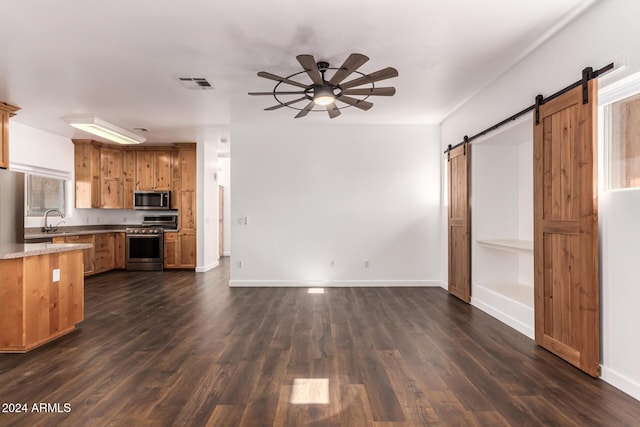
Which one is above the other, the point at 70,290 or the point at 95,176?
the point at 95,176

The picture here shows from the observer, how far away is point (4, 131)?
4.79 metres

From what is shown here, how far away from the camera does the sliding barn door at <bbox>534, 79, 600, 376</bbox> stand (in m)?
2.62

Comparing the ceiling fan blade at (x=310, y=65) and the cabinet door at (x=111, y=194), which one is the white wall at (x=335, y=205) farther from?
the cabinet door at (x=111, y=194)

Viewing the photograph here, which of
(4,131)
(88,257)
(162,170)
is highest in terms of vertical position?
(4,131)

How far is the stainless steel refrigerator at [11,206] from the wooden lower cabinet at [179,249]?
2.77 metres

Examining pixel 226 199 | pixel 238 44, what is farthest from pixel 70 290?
pixel 226 199

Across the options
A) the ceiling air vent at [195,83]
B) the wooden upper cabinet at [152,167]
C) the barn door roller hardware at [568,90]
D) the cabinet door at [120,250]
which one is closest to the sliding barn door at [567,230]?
the barn door roller hardware at [568,90]

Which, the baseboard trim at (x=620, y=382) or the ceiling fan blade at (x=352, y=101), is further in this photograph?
the ceiling fan blade at (x=352, y=101)

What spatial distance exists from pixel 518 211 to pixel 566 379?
274cm

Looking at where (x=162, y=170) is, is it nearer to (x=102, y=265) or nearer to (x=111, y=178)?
(x=111, y=178)

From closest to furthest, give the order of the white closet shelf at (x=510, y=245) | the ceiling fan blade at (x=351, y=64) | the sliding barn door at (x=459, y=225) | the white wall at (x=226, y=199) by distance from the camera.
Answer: the ceiling fan blade at (x=351, y=64) < the white closet shelf at (x=510, y=245) < the sliding barn door at (x=459, y=225) < the white wall at (x=226, y=199)

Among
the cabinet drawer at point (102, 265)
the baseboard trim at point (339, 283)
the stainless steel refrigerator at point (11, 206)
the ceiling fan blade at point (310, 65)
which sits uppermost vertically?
the ceiling fan blade at point (310, 65)

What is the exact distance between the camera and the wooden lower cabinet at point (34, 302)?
10.2 ft

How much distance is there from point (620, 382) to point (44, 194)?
329 inches
